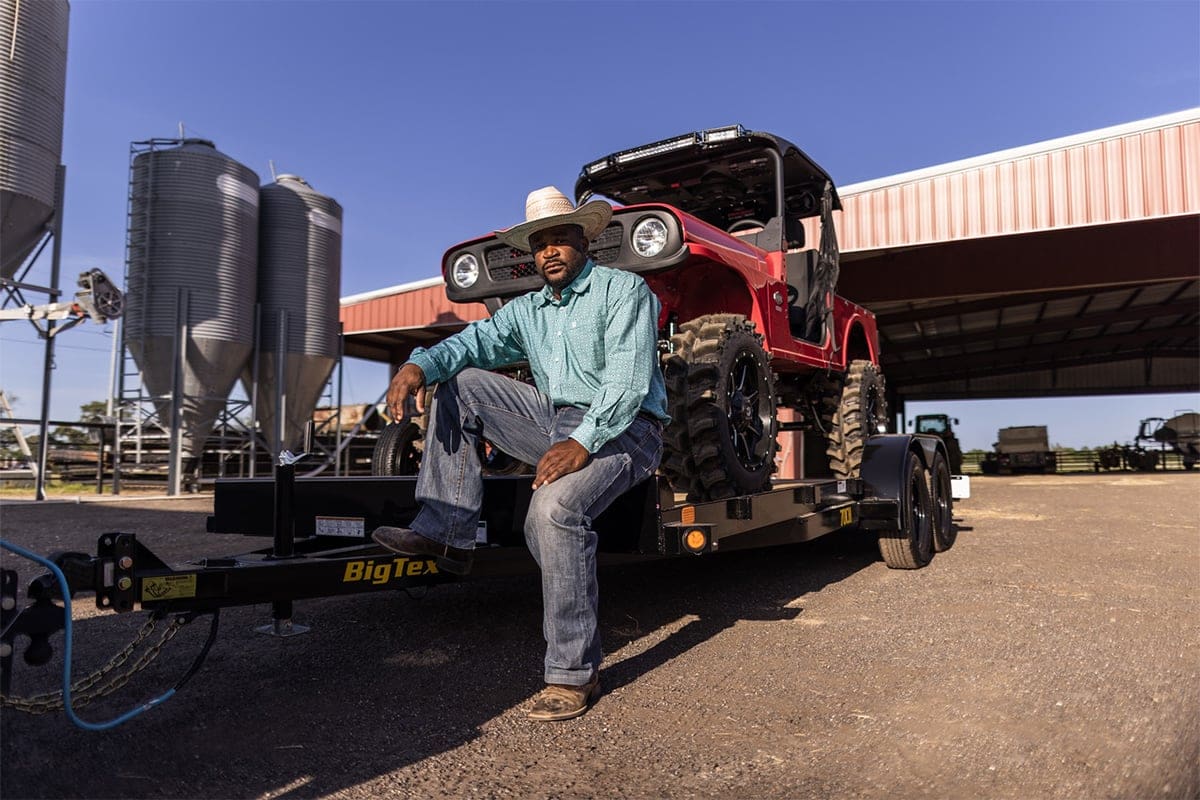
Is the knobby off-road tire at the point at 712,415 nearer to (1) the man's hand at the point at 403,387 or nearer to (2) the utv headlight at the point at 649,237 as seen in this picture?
(2) the utv headlight at the point at 649,237

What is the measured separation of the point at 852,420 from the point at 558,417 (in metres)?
4.46

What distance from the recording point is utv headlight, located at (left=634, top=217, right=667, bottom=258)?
4.44m

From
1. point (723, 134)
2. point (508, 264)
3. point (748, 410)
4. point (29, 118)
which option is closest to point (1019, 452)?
point (723, 134)

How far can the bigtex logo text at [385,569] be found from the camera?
9.24ft

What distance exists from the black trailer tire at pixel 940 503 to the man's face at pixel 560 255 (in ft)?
14.5

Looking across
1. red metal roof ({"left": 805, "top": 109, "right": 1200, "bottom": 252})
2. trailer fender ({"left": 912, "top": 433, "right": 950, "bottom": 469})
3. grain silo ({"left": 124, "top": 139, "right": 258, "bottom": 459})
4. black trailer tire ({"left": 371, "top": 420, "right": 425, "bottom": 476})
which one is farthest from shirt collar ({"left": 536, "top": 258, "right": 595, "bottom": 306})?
grain silo ({"left": 124, "top": 139, "right": 258, "bottom": 459})

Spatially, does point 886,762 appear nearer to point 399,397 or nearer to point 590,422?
point 590,422

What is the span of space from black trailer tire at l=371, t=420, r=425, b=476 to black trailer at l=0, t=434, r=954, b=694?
120 centimetres

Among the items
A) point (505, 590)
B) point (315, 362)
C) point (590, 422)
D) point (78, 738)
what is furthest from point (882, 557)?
point (315, 362)

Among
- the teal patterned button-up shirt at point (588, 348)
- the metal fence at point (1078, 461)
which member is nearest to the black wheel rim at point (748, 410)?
A: the teal patterned button-up shirt at point (588, 348)

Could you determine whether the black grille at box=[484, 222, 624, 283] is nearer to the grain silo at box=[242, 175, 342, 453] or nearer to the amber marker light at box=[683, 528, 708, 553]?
the amber marker light at box=[683, 528, 708, 553]

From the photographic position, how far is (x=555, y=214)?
3143 millimetres

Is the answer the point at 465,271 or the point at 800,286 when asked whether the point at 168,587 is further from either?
the point at 800,286

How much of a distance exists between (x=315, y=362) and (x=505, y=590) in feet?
40.3
